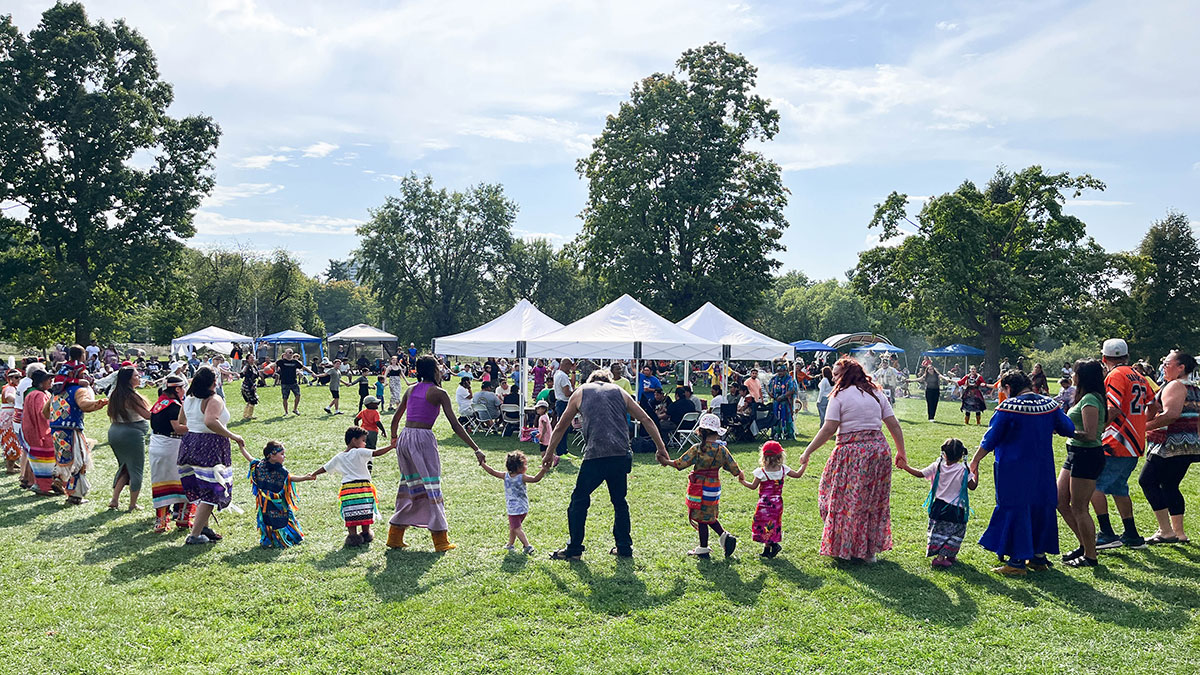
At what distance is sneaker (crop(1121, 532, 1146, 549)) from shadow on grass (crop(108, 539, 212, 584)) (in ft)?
25.0

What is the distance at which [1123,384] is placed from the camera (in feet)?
20.6

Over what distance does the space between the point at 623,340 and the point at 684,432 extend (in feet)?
6.41

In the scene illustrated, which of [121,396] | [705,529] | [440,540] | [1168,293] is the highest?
[1168,293]

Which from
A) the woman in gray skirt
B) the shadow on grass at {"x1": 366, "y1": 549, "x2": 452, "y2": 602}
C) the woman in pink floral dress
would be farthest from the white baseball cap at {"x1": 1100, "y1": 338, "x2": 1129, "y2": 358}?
the woman in gray skirt

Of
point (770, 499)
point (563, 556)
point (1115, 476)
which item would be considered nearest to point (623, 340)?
point (770, 499)

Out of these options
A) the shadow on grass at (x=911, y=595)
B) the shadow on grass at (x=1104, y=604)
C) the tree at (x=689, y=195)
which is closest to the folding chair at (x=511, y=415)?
the shadow on grass at (x=911, y=595)

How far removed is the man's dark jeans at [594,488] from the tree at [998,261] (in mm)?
30989

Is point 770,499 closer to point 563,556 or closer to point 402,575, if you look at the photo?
point 563,556

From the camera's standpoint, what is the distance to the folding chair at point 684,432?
43.0 ft

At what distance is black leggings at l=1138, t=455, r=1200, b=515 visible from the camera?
6.64 meters

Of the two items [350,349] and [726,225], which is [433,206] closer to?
[350,349]

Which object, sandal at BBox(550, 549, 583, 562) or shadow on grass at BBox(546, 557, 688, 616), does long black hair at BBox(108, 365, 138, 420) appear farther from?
shadow on grass at BBox(546, 557, 688, 616)

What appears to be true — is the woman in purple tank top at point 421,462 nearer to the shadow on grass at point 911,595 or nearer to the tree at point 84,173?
the shadow on grass at point 911,595

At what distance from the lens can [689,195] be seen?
33688mm
